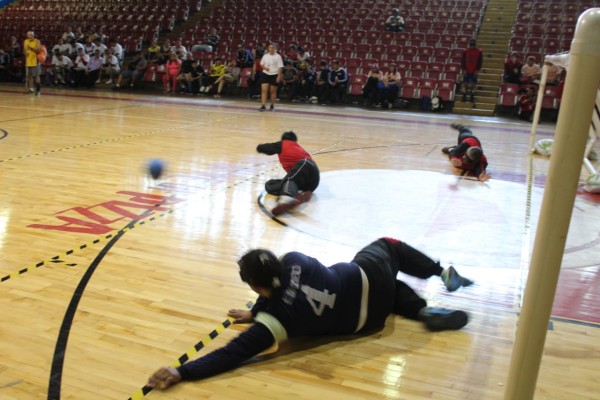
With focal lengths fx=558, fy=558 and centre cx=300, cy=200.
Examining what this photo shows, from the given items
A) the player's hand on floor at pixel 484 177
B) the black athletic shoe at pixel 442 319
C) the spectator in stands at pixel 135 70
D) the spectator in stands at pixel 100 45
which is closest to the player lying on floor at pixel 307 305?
the black athletic shoe at pixel 442 319

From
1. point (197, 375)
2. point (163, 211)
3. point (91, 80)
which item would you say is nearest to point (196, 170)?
point (163, 211)

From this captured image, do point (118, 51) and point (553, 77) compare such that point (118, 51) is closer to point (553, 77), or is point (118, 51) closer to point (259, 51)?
point (259, 51)

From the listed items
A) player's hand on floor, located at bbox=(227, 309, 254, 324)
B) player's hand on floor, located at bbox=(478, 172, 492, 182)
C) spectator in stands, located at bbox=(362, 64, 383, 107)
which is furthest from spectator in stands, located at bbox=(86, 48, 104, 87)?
player's hand on floor, located at bbox=(227, 309, 254, 324)

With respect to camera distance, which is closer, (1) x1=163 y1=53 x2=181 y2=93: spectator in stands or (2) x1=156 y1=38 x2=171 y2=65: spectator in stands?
(1) x1=163 y1=53 x2=181 y2=93: spectator in stands

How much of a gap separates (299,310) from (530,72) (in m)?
12.9

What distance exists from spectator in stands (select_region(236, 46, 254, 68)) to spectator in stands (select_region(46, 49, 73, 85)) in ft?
18.1

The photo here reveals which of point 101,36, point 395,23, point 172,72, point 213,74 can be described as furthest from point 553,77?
point 101,36

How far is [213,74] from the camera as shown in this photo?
1644cm

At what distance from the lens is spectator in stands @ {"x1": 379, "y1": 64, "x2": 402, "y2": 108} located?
1448cm

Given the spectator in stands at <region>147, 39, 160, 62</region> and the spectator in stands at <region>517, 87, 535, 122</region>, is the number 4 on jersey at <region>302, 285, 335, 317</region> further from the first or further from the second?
the spectator in stands at <region>147, 39, 160, 62</region>

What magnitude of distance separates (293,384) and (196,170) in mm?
4496

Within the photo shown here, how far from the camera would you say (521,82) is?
45.4ft

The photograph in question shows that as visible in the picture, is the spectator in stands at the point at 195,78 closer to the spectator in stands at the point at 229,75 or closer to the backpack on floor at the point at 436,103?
the spectator in stands at the point at 229,75

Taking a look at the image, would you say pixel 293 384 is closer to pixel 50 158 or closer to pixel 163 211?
pixel 163 211
